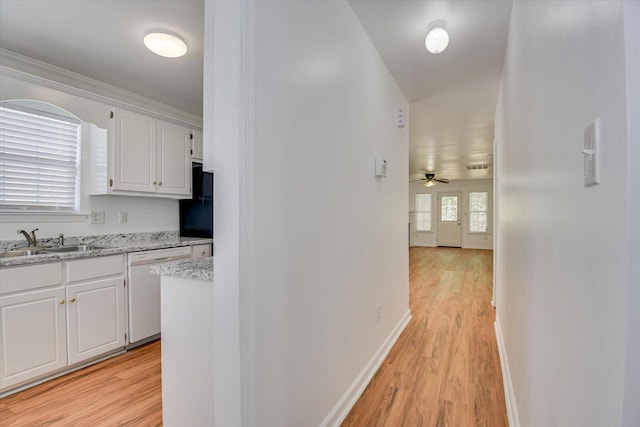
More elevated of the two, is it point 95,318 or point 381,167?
point 381,167

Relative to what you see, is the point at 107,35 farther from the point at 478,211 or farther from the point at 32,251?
the point at 478,211

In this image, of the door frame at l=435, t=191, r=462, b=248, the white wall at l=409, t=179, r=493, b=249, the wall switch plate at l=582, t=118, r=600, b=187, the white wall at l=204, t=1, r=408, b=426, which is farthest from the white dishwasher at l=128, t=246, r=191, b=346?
the door frame at l=435, t=191, r=462, b=248

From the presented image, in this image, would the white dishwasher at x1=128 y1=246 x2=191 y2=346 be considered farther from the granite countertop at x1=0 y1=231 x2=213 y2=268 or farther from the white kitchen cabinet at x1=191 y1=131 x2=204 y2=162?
the white kitchen cabinet at x1=191 y1=131 x2=204 y2=162

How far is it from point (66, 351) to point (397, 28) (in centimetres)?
326

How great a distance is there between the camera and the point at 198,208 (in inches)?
141

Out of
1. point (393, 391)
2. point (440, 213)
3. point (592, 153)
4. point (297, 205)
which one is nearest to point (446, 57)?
point (297, 205)

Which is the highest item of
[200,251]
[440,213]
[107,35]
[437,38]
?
[107,35]

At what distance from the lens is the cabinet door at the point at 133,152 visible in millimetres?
2844

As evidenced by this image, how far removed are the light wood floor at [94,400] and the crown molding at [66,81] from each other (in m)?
2.27

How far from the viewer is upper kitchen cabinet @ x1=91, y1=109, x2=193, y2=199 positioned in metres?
2.82

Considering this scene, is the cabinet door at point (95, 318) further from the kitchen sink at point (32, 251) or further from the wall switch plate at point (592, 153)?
the wall switch plate at point (592, 153)

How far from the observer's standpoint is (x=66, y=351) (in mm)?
2266

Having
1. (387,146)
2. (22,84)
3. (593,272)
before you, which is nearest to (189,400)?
(593,272)

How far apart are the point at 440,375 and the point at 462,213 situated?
9639mm
